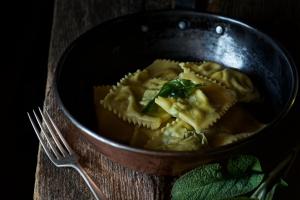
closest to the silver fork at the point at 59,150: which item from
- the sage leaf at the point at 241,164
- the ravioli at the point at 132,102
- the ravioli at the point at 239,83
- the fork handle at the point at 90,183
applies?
the fork handle at the point at 90,183

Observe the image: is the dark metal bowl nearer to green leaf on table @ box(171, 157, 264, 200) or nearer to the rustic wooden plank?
the rustic wooden plank

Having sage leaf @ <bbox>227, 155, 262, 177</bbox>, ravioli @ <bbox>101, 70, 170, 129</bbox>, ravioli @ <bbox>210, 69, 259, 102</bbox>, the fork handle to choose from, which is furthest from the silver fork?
ravioli @ <bbox>210, 69, 259, 102</bbox>

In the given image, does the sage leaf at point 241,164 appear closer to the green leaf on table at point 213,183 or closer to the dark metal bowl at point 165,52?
the green leaf on table at point 213,183

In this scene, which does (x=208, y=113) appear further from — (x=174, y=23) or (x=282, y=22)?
(x=282, y=22)

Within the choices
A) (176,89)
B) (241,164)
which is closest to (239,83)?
(176,89)

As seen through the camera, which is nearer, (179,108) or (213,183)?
(213,183)

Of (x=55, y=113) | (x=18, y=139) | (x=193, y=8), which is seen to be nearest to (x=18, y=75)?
(x=18, y=139)

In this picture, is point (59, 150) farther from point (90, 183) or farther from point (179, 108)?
point (179, 108)
